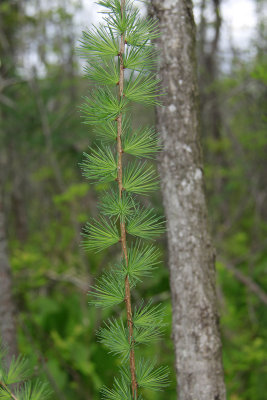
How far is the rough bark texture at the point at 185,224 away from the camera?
4.93 feet

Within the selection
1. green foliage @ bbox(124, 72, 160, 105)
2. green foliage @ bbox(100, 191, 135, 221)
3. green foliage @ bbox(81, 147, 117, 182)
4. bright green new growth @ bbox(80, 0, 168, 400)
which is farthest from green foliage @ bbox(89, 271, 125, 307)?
green foliage @ bbox(124, 72, 160, 105)

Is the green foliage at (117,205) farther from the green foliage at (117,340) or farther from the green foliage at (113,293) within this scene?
the green foliage at (117,340)

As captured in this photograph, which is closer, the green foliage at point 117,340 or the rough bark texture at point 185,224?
the green foliage at point 117,340

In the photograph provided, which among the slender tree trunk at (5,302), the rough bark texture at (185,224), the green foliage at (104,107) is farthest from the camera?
the slender tree trunk at (5,302)

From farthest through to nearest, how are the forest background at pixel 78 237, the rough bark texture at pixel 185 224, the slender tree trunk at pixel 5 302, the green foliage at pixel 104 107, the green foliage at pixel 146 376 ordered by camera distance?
1. the forest background at pixel 78 237
2. the slender tree trunk at pixel 5 302
3. the rough bark texture at pixel 185 224
4. the green foliage at pixel 146 376
5. the green foliage at pixel 104 107

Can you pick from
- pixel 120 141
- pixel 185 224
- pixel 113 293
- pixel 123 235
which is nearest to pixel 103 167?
pixel 120 141

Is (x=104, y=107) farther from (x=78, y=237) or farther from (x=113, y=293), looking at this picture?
(x=78, y=237)

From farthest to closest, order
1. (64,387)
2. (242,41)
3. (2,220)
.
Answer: (242,41) < (64,387) < (2,220)

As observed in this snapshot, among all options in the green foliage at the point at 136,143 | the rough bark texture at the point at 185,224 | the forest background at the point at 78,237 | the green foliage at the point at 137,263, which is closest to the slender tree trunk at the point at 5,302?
the forest background at the point at 78,237

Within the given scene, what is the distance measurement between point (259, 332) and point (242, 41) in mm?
5506

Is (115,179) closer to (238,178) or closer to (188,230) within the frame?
(188,230)

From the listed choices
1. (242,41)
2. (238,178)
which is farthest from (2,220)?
(242,41)

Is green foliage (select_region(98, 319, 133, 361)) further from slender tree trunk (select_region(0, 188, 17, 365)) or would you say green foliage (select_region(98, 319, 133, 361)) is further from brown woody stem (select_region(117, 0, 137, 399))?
slender tree trunk (select_region(0, 188, 17, 365))

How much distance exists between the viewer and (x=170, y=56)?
5.02 feet
